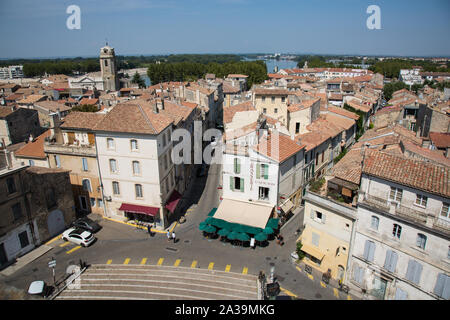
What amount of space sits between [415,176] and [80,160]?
2946 centimetres

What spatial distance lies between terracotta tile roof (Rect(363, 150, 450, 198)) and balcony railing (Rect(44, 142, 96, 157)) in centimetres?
2517

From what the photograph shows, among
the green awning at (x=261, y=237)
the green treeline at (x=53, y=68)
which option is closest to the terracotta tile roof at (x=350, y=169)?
the green awning at (x=261, y=237)

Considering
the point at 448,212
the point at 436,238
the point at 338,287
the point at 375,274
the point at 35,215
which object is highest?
the point at 448,212

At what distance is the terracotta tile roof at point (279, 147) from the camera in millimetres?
29384

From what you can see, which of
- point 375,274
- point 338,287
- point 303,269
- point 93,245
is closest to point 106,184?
point 93,245

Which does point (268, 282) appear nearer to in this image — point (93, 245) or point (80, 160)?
point (93, 245)

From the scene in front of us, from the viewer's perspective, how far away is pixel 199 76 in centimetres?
13838

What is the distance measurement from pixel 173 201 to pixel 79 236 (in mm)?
9314

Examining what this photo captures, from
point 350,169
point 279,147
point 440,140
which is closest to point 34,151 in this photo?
point 279,147

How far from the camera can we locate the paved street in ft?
77.5

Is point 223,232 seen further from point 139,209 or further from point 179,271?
point 139,209

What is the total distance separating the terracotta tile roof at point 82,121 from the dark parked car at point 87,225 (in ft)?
30.9

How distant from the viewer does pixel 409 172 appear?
19625 millimetres

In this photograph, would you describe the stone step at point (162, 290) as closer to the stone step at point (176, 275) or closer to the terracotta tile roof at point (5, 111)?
the stone step at point (176, 275)
